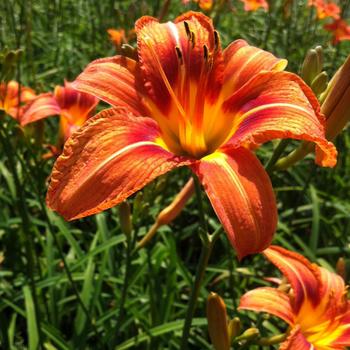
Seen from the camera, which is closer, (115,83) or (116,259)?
(115,83)

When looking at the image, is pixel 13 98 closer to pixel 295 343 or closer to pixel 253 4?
pixel 295 343

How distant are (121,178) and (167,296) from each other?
1.24 meters

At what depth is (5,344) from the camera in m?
2.13

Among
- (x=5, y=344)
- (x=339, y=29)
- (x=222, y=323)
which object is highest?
(x=339, y=29)

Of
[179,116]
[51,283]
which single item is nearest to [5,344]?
[51,283]

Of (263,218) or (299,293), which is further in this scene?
(299,293)

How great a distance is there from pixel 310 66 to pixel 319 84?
5cm

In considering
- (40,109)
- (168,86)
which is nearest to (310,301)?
(168,86)

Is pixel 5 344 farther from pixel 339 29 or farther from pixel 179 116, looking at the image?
pixel 339 29

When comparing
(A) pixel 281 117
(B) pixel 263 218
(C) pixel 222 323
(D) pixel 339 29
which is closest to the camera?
(B) pixel 263 218

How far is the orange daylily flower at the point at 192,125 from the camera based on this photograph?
1.00 m

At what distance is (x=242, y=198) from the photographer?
1.01 meters

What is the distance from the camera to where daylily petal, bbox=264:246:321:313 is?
151cm

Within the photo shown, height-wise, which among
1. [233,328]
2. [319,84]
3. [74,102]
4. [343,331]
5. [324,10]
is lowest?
[343,331]
